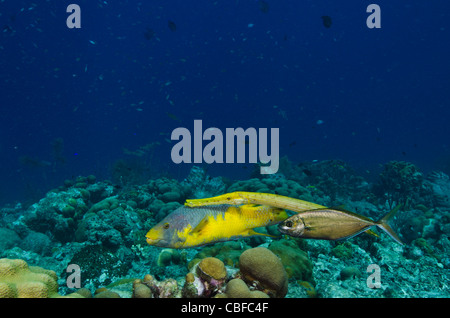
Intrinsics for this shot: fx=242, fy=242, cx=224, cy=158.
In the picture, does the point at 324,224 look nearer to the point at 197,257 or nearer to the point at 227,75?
the point at 197,257

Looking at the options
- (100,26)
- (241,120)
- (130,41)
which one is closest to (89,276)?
(241,120)

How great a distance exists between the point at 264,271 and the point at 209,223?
0.72m

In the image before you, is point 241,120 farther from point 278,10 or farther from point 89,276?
point 89,276

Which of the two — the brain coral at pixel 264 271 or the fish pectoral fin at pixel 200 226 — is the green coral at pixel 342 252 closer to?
the brain coral at pixel 264 271

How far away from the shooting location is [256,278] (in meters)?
2.42

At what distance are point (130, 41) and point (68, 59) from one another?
32206 millimetres

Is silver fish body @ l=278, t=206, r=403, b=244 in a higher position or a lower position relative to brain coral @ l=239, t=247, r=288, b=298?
higher

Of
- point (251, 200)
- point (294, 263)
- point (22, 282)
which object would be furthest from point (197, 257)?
point (251, 200)

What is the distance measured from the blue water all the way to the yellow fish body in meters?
74.4

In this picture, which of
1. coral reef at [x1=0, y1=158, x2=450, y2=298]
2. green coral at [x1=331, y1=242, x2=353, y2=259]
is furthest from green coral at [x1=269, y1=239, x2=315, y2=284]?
green coral at [x1=331, y1=242, x2=353, y2=259]

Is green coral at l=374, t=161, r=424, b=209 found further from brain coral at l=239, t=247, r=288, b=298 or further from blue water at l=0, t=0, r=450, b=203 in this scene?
blue water at l=0, t=0, r=450, b=203

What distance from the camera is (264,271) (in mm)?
2367

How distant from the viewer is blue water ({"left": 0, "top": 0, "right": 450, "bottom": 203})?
86188 millimetres

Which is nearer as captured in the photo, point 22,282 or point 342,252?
point 22,282
